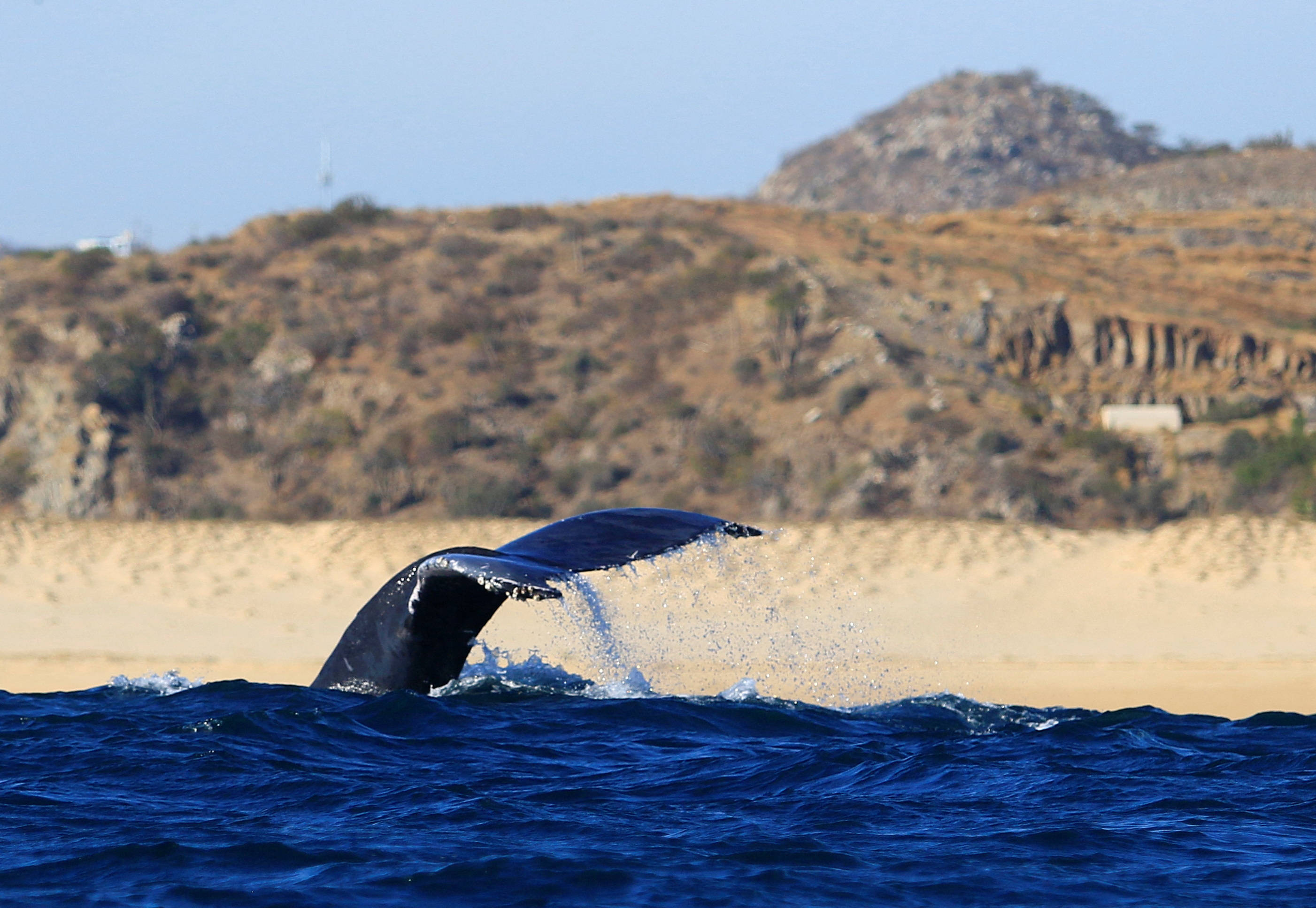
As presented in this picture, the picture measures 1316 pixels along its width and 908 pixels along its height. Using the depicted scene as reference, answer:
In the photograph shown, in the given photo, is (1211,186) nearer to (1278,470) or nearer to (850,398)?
(850,398)

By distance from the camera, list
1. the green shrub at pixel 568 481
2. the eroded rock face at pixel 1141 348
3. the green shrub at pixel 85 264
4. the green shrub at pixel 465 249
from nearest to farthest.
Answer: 1. the green shrub at pixel 568 481
2. the eroded rock face at pixel 1141 348
3. the green shrub at pixel 85 264
4. the green shrub at pixel 465 249

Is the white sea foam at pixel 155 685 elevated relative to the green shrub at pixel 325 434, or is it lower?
lower

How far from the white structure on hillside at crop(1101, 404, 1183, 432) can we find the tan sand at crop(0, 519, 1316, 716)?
12.2 m

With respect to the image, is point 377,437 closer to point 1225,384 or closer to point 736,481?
point 736,481

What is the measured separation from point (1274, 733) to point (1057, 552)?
11.6 meters

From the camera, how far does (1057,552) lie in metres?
21.9

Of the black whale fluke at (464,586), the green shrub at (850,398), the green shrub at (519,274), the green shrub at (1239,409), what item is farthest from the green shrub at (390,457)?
the black whale fluke at (464,586)

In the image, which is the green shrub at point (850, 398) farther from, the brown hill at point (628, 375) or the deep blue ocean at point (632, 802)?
the deep blue ocean at point (632, 802)

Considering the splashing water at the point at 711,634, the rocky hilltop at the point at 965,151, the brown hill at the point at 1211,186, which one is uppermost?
the rocky hilltop at the point at 965,151

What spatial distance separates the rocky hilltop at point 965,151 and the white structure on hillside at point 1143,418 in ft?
165

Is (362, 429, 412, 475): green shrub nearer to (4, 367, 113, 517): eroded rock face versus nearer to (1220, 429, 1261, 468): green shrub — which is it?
(4, 367, 113, 517): eroded rock face

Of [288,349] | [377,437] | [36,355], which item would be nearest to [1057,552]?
[377,437]

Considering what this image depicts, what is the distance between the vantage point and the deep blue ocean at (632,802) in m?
6.44

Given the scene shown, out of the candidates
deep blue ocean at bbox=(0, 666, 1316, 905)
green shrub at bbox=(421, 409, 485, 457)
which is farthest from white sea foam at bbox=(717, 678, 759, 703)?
green shrub at bbox=(421, 409, 485, 457)
